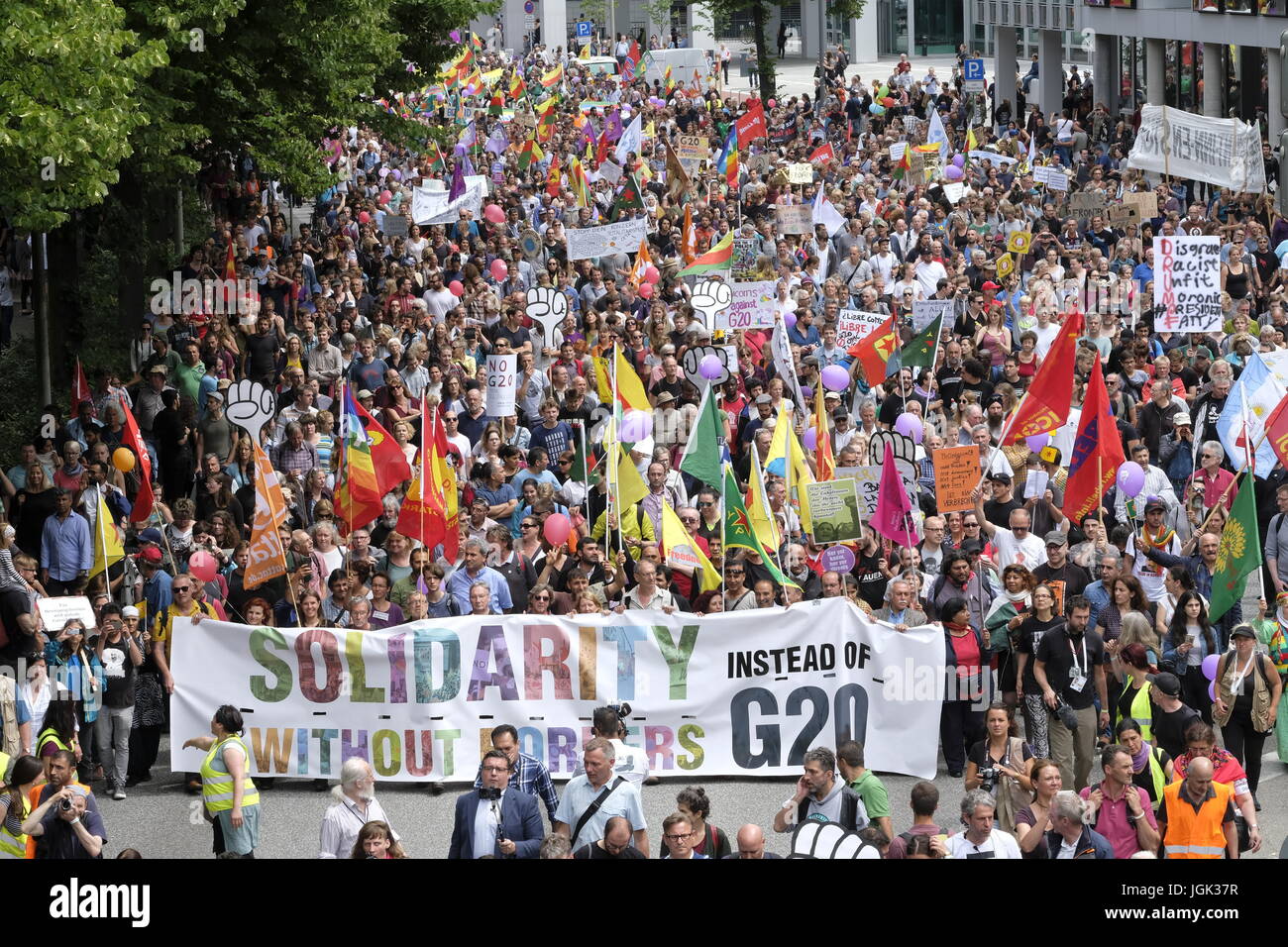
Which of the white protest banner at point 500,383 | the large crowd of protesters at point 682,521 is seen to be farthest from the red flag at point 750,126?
the white protest banner at point 500,383

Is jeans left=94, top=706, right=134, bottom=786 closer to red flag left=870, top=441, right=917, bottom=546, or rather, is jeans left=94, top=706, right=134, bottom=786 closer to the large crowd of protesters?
the large crowd of protesters

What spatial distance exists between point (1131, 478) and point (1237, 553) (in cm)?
224

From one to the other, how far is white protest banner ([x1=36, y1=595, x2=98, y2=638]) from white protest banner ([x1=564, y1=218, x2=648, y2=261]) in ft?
37.0

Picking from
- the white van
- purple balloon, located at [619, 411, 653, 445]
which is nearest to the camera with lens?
purple balloon, located at [619, 411, 653, 445]

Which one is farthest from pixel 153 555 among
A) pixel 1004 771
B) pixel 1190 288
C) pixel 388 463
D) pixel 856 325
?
pixel 1190 288

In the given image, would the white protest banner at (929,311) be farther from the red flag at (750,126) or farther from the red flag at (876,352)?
the red flag at (750,126)

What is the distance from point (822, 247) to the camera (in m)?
25.3

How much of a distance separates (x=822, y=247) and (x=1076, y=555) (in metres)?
12.2

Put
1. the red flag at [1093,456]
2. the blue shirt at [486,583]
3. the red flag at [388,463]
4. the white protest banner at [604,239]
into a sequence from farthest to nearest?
the white protest banner at [604,239]
the red flag at [388,463]
the red flag at [1093,456]
the blue shirt at [486,583]

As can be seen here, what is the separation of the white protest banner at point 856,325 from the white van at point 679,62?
123ft

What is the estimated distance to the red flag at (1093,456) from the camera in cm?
1413

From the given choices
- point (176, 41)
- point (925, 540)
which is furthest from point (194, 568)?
point (176, 41)

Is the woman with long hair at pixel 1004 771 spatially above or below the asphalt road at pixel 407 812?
above

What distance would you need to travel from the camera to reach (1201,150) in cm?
2952
